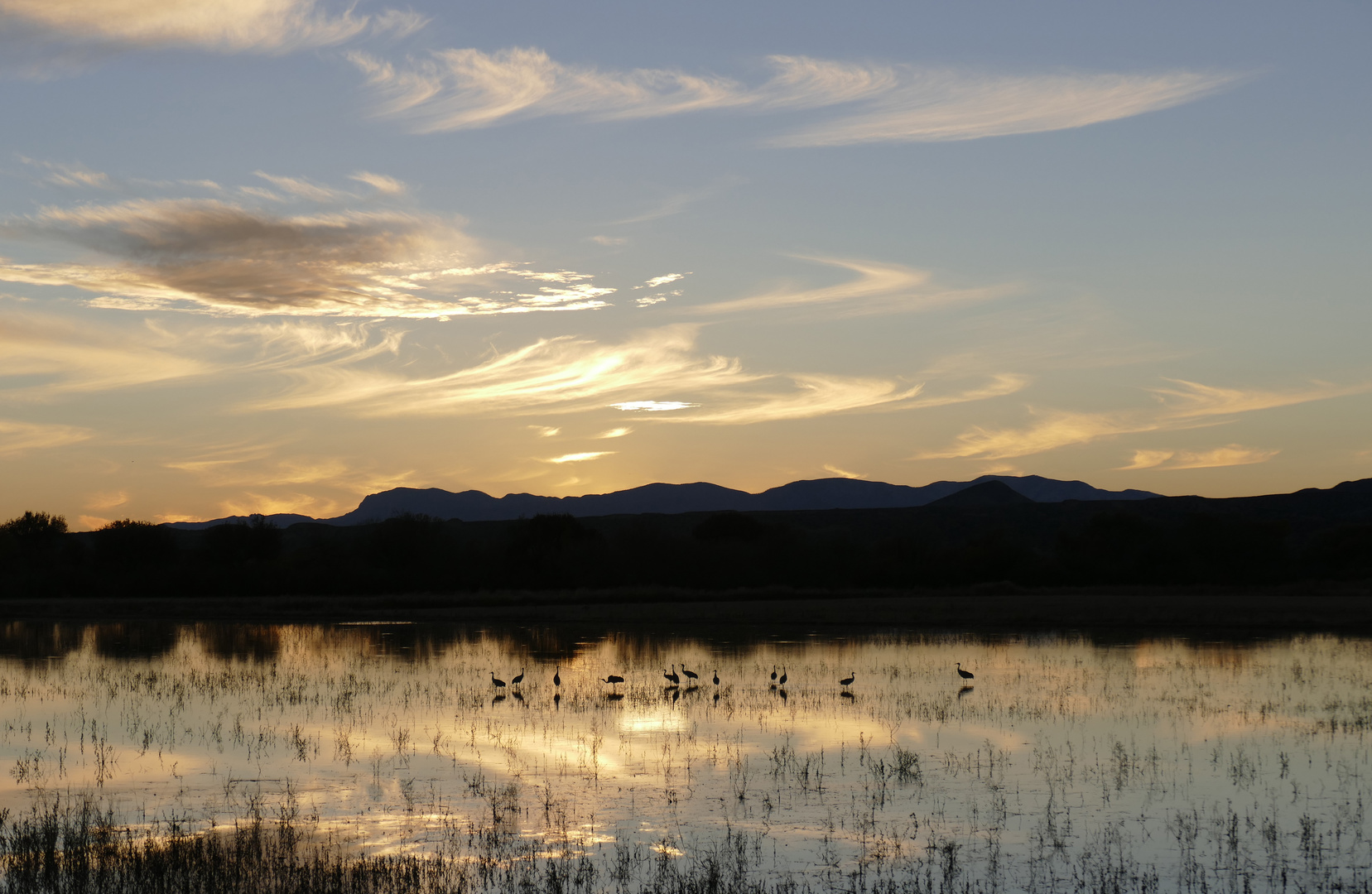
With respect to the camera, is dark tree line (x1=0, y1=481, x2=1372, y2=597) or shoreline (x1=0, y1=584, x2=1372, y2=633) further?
dark tree line (x1=0, y1=481, x2=1372, y2=597)

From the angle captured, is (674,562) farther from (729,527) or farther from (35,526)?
(35,526)

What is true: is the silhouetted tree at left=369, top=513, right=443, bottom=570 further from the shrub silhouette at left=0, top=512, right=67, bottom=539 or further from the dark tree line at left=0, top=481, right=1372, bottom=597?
the shrub silhouette at left=0, top=512, right=67, bottom=539

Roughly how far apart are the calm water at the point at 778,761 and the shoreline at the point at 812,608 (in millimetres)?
15199

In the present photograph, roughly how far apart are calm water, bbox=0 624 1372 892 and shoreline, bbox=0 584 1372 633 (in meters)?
15.2

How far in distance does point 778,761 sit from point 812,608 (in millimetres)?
38890

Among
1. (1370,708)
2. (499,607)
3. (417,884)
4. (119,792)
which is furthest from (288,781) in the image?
(499,607)

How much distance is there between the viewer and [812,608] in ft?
184

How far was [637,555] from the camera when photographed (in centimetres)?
8338

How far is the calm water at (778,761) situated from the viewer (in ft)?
41.1

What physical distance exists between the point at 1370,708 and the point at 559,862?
57.7 feet

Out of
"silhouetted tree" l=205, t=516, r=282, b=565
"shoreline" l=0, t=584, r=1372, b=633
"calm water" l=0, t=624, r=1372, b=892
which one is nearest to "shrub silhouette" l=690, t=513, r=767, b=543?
"shoreline" l=0, t=584, r=1372, b=633

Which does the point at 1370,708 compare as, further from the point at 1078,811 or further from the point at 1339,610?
the point at 1339,610

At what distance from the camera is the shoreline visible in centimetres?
4744

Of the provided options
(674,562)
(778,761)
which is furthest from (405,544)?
(778,761)
